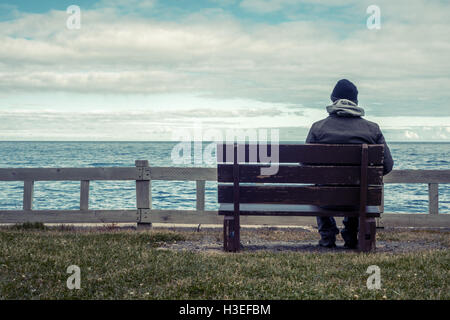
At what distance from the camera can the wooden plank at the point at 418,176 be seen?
30.2 ft

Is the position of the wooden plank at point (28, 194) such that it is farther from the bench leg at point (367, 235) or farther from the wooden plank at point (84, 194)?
the bench leg at point (367, 235)

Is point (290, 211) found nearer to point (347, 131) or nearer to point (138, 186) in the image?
point (347, 131)

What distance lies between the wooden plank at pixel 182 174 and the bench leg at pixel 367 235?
11.1ft

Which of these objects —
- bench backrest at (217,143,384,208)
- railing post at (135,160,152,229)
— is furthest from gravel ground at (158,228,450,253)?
railing post at (135,160,152,229)

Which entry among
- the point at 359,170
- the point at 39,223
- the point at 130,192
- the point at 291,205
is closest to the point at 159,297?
the point at 291,205

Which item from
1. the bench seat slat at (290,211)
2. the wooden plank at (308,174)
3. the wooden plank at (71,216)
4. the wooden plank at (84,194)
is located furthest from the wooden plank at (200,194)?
the wooden plank at (308,174)

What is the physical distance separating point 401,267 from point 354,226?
4.55ft

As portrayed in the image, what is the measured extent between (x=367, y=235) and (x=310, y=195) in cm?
90

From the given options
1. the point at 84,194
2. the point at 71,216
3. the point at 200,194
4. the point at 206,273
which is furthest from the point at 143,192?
the point at 206,273

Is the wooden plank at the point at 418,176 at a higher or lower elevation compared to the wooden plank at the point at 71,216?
higher

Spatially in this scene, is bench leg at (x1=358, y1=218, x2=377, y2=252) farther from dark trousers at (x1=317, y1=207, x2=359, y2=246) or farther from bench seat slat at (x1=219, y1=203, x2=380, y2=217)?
dark trousers at (x1=317, y1=207, x2=359, y2=246)

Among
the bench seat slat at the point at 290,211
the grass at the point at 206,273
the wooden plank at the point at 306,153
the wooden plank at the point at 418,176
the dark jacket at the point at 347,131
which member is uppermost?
the dark jacket at the point at 347,131

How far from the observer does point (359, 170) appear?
20.3 ft
